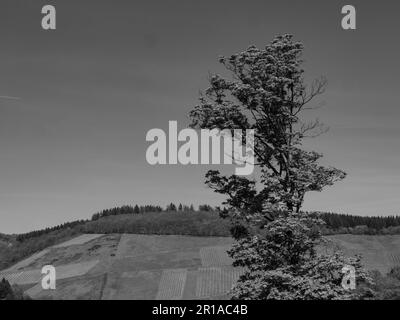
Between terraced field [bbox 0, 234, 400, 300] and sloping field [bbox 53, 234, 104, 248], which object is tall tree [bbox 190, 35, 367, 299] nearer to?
terraced field [bbox 0, 234, 400, 300]

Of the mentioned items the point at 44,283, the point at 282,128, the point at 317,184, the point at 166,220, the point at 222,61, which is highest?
the point at 222,61

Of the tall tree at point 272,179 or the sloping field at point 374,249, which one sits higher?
Result: the tall tree at point 272,179

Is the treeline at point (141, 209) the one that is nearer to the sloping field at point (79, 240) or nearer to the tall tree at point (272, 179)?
Answer: the sloping field at point (79, 240)

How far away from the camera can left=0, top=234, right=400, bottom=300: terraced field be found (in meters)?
78.2

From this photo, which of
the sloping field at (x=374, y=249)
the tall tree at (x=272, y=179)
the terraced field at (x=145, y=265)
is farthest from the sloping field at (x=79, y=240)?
the tall tree at (x=272, y=179)

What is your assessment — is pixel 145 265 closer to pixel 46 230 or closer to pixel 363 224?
pixel 363 224

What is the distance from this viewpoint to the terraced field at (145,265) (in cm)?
7819

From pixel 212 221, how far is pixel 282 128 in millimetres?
114966

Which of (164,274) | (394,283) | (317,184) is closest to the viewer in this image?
(317,184)

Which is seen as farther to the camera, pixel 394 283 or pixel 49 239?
pixel 49 239

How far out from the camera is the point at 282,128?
85.9 ft
